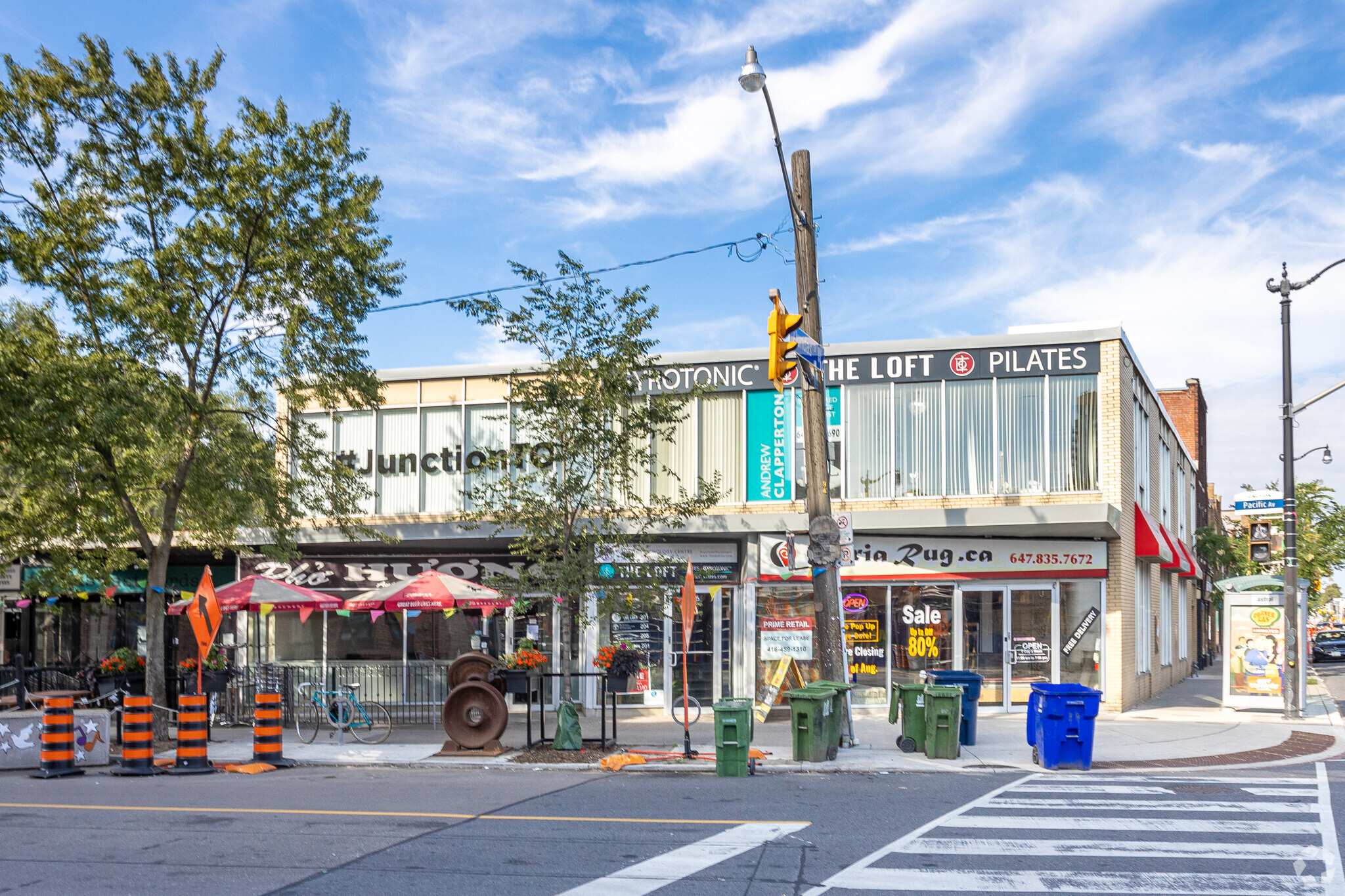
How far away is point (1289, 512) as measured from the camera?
19.3m

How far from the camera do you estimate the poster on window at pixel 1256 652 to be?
818 inches

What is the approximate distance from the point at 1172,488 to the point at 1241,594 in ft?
28.8

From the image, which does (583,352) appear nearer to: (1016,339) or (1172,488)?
(1016,339)

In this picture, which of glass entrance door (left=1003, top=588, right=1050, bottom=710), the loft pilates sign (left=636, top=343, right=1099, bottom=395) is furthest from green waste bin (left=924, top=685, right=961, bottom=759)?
Answer: the loft pilates sign (left=636, top=343, right=1099, bottom=395)

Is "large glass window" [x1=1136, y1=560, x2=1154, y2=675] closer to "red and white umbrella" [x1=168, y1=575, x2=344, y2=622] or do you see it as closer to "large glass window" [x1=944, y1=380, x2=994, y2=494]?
"large glass window" [x1=944, y1=380, x2=994, y2=494]

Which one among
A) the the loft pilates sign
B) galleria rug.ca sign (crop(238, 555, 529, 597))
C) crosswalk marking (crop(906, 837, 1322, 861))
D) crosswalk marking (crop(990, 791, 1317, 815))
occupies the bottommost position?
crosswalk marking (crop(990, 791, 1317, 815))

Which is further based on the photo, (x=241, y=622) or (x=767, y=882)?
(x=241, y=622)

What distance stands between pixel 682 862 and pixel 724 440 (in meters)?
13.0

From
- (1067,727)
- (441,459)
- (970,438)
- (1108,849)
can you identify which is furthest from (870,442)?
(1108,849)

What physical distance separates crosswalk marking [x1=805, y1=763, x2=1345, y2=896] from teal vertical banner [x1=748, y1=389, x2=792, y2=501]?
8814 mm

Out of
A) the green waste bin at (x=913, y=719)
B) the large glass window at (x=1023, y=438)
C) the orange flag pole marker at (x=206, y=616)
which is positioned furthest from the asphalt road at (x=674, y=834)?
the large glass window at (x=1023, y=438)

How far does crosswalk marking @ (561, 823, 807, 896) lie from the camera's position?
7264 mm

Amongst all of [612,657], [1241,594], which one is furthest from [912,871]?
[1241,594]

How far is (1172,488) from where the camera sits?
2981 cm
